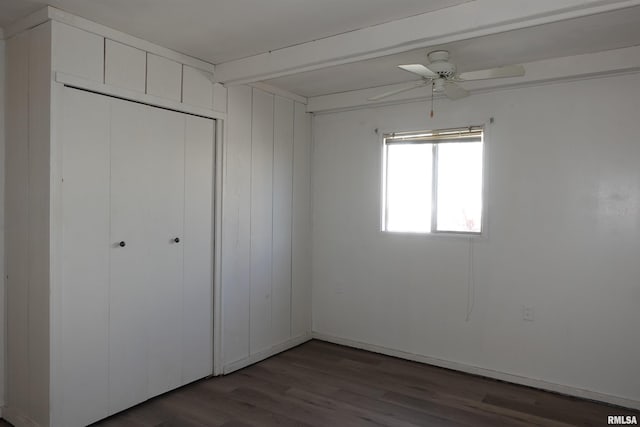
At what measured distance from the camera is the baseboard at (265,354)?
380 centimetres

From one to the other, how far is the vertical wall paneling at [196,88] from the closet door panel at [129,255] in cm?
39

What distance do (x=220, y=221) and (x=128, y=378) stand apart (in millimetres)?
1325

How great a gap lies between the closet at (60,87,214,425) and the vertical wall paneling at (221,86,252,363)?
0.51ft

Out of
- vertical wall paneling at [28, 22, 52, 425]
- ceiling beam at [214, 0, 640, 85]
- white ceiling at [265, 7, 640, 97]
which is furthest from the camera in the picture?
white ceiling at [265, 7, 640, 97]

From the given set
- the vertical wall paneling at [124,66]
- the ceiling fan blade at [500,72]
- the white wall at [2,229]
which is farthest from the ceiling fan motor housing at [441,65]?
the white wall at [2,229]

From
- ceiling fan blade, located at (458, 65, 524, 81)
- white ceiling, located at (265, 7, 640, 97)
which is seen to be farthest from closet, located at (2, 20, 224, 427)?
ceiling fan blade, located at (458, 65, 524, 81)

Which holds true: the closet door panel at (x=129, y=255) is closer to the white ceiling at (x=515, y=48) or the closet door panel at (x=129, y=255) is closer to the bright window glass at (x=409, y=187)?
the white ceiling at (x=515, y=48)

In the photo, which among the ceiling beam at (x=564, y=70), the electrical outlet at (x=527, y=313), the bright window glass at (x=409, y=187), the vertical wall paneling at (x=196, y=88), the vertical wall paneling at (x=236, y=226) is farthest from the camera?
the bright window glass at (x=409, y=187)

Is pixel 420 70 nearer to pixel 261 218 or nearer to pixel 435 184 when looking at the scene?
pixel 435 184

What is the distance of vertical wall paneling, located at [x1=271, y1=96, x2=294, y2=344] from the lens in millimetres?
4273

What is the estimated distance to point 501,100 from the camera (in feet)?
12.1

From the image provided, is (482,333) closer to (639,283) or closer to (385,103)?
(639,283)

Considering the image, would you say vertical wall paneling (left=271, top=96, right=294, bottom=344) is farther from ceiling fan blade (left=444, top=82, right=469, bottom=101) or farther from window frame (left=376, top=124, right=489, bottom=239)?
ceiling fan blade (left=444, top=82, right=469, bottom=101)

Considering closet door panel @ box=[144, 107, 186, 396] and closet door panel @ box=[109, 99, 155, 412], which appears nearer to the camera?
closet door panel @ box=[109, 99, 155, 412]
